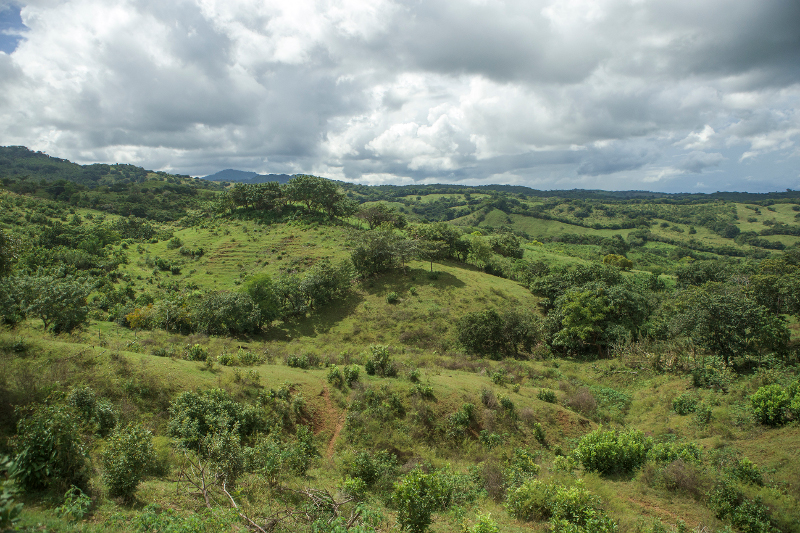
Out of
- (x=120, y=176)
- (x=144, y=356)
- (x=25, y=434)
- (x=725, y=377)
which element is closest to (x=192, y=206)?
(x=144, y=356)

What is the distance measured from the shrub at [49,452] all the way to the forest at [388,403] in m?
0.04

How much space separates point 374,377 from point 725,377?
19738 millimetres

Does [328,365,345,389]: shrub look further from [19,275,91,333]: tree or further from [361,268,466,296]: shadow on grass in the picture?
[361,268,466,296]: shadow on grass

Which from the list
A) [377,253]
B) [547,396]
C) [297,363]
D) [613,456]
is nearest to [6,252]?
[297,363]

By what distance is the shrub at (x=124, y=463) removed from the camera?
24.6ft

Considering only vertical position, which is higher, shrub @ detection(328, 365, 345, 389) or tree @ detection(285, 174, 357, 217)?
tree @ detection(285, 174, 357, 217)

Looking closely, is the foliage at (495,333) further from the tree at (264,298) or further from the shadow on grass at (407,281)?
the tree at (264,298)

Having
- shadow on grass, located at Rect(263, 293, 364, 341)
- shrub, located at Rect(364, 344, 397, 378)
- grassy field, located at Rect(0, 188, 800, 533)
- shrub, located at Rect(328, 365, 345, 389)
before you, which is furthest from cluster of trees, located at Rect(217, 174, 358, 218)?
shrub, located at Rect(328, 365, 345, 389)

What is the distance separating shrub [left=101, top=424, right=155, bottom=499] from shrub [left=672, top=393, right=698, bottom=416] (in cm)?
2288

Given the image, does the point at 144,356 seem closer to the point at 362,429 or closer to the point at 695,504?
the point at 362,429

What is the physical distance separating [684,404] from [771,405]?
371cm

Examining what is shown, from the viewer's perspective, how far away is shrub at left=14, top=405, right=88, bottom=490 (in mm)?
6766

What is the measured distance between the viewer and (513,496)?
33.4 ft

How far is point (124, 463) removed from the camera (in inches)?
299
